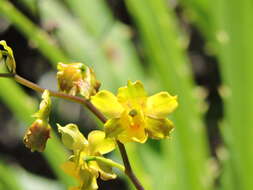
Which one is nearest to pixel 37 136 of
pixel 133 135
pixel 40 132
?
pixel 40 132

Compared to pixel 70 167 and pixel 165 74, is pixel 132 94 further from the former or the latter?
pixel 165 74

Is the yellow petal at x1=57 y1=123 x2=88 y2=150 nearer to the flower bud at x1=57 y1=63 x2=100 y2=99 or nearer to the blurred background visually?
the flower bud at x1=57 y1=63 x2=100 y2=99

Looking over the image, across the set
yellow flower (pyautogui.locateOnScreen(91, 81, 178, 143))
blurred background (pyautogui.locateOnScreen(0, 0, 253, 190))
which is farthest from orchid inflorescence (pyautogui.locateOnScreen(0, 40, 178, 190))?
blurred background (pyautogui.locateOnScreen(0, 0, 253, 190))

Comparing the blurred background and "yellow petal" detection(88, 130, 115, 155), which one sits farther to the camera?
the blurred background

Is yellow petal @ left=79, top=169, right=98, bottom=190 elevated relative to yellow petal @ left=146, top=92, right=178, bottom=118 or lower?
lower

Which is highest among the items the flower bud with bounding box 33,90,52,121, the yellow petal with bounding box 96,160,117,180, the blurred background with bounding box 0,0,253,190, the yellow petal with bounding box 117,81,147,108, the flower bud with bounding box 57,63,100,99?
the flower bud with bounding box 57,63,100,99
